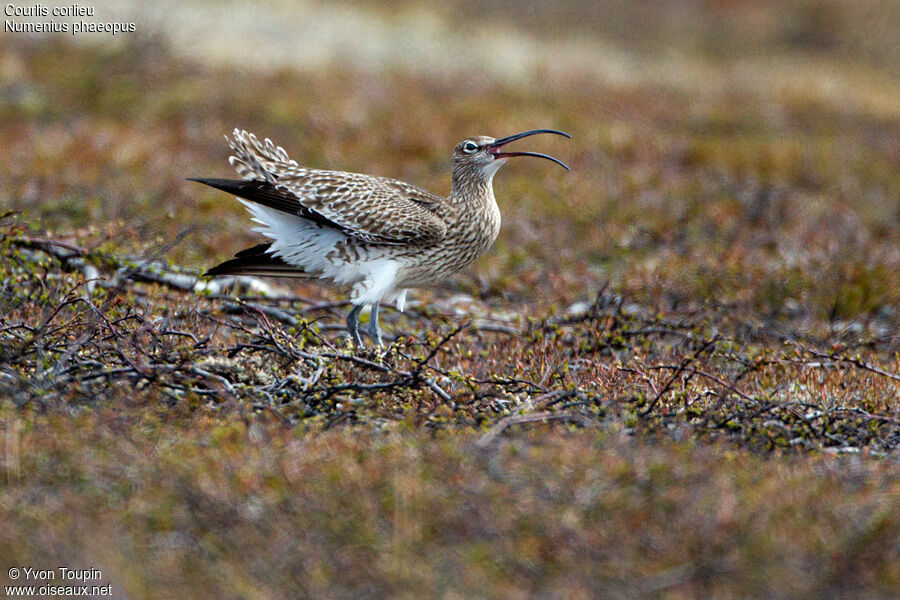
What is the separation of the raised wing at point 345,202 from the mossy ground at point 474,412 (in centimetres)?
70

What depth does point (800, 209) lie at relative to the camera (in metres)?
11.6

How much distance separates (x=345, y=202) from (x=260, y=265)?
712 mm

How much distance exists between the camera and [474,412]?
16.9 feet

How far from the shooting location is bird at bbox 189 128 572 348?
6.35m

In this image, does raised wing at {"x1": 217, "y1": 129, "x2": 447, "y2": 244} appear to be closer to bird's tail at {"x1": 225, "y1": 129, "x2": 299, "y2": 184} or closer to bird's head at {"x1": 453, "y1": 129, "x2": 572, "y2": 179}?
bird's tail at {"x1": 225, "y1": 129, "x2": 299, "y2": 184}

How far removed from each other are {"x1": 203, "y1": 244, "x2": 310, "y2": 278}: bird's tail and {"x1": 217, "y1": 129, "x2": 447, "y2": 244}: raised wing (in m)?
0.42

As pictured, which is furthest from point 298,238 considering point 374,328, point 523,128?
point 523,128

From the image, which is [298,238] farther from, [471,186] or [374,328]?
[471,186]

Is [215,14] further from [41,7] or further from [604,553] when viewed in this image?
[604,553]

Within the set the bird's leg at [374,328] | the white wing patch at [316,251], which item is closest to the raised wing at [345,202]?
the white wing patch at [316,251]

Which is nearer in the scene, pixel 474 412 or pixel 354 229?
pixel 474 412

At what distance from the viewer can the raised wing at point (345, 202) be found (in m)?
6.29

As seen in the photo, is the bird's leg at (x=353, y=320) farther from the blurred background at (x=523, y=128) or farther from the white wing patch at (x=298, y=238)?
the blurred background at (x=523, y=128)

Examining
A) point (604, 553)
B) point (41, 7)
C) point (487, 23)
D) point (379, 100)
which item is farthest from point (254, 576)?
point (487, 23)
